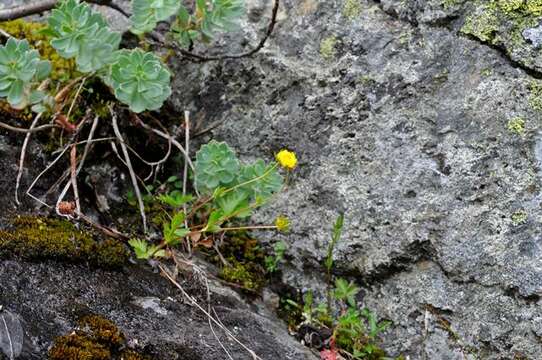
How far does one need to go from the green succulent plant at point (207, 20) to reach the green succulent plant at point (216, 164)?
19.0 inches

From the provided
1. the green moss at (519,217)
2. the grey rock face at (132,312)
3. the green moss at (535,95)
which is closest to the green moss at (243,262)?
the grey rock face at (132,312)

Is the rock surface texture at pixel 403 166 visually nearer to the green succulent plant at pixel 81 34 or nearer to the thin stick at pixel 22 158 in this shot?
the thin stick at pixel 22 158

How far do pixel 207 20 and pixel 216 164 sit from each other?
569 millimetres

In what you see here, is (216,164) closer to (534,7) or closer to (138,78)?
(138,78)

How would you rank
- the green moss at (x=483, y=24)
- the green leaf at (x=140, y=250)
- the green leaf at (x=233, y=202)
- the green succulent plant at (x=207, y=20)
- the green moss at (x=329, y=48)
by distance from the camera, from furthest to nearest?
the green moss at (x=329, y=48) → the green succulent plant at (x=207, y=20) → the green moss at (x=483, y=24) → the green leaf at (x=233, y=202) → the green leaf at (x=140, y=250)

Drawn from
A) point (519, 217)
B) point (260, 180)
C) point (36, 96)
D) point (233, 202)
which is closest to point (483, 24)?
point (519, 217)

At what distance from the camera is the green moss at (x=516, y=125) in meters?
2.03

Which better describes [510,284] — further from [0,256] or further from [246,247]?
[0,256]

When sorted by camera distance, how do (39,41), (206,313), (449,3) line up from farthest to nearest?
(39,41), (449,3), (206,313)

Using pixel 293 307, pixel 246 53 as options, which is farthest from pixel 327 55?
pixel 293 307

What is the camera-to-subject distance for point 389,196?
2.17 meters

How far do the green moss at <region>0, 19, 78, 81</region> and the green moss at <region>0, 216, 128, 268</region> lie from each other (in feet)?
2.45

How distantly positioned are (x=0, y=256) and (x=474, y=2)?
1691 millimetres

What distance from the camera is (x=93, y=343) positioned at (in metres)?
1.61
